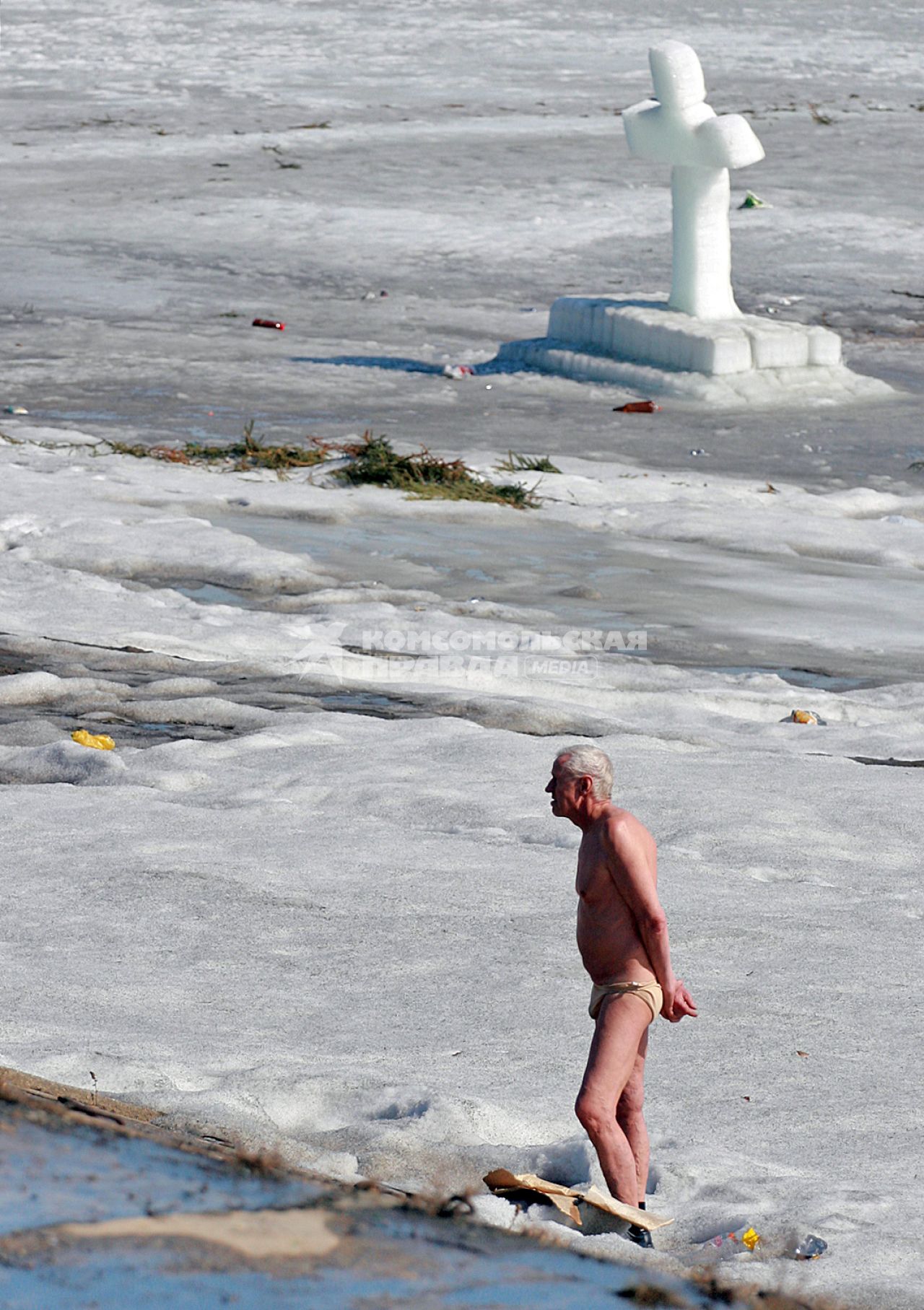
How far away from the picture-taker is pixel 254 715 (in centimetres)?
793

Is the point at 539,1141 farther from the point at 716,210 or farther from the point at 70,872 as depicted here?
the point at 716,210

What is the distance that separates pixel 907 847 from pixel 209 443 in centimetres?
818

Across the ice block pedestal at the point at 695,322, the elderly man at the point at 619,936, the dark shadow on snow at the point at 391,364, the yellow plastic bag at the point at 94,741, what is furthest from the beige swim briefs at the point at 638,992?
the dark shadow on snow at the point at 391,364

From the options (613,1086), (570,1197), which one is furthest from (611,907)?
(570,1197)

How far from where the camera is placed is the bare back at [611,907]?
4281 mm

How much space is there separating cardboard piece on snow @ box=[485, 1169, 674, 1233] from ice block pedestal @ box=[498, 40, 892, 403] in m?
12.3

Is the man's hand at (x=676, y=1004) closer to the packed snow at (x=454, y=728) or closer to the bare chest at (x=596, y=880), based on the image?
the bare chest at (x=596, y=880)

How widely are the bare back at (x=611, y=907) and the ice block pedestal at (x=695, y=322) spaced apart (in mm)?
11827

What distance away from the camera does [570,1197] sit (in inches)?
158

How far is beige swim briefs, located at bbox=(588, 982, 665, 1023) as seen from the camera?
427cm

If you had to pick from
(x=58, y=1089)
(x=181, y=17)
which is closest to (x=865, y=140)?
(x=181, y=17)

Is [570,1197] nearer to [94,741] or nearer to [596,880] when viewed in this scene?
[596,880]

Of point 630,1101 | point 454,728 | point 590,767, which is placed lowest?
point 454,728

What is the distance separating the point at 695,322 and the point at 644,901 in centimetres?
1278
